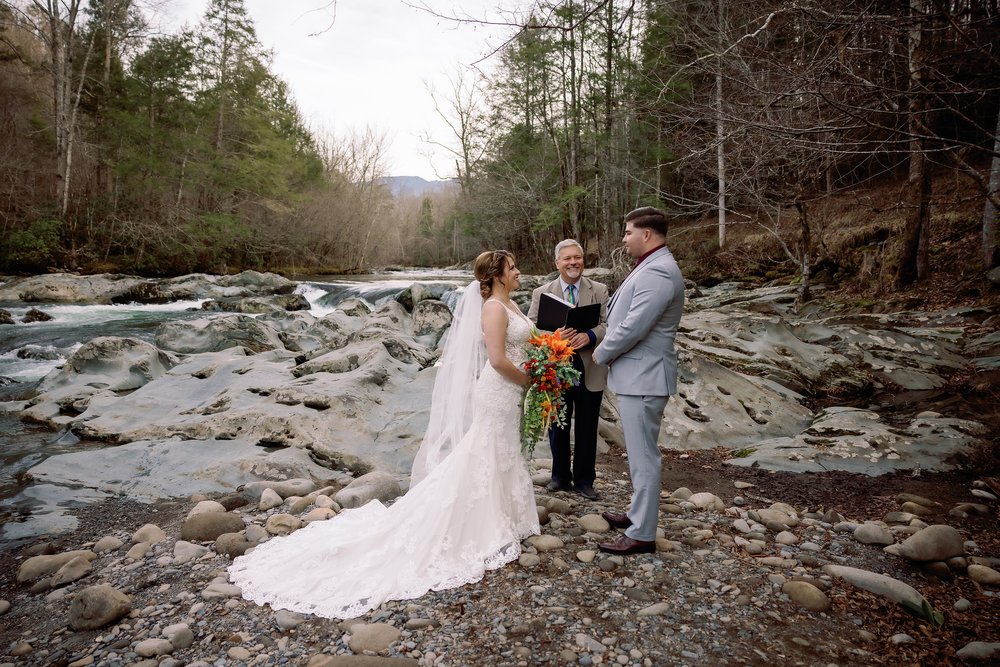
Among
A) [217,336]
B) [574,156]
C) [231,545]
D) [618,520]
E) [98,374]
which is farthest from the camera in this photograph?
[574,156]

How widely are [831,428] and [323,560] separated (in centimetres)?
→ 580

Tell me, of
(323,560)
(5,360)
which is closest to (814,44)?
(323,560)

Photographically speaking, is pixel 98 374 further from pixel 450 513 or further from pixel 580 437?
pixel 580 437

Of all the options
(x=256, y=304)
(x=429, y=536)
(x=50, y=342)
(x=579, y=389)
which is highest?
(x=256, y=304)

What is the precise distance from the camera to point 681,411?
23.1ft

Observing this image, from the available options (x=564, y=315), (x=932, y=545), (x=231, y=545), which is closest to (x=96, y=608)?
(x=231, y=545)

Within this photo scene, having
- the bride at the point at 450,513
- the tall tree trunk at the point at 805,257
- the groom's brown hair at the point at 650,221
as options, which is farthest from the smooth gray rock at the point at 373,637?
the tall tree trunk at the point at 805,257

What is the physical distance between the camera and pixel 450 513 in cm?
364

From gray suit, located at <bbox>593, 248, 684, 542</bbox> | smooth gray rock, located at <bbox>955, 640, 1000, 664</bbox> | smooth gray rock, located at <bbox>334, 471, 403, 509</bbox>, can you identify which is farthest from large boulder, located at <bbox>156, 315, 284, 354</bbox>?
smooth gray rock, located at <bbox>955, 640, 1000, 664</bbox>

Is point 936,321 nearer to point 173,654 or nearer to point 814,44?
point 814,44

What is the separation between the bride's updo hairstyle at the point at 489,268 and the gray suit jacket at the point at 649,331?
95cm

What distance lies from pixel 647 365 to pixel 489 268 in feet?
4.41

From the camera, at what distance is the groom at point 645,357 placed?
353cm

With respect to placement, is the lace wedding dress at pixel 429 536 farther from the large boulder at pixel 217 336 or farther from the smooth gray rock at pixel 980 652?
the large boulder at pixel 217 336
